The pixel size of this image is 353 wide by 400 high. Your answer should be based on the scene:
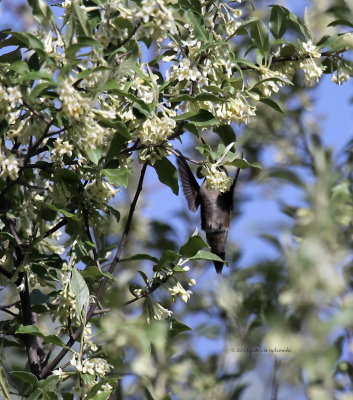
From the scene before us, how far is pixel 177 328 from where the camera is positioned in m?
2.32

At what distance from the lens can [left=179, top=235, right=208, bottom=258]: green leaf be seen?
7.05 ft

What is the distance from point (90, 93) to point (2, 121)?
28cm

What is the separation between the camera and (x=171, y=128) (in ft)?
6.83

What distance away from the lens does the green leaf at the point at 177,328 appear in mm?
2299

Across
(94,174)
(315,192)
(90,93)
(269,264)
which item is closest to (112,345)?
(269,264)

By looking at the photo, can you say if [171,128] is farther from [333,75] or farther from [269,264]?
[269,264]

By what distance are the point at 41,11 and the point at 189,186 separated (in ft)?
3.54

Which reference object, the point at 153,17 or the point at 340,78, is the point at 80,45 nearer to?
the point at 153,17

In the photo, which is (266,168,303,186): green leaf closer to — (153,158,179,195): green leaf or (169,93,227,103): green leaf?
(169,93,227,103): green leaf

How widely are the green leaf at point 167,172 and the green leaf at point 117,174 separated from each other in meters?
0.23

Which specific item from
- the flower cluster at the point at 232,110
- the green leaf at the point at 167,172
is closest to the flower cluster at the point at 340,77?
the flower cluster at the point at 232,110

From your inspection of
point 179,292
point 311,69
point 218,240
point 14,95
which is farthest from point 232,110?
point 218,240

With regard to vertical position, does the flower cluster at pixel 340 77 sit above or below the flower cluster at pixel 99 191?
below

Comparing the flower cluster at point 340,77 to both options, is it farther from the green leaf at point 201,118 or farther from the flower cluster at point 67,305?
the flower cluster at point 67,305
